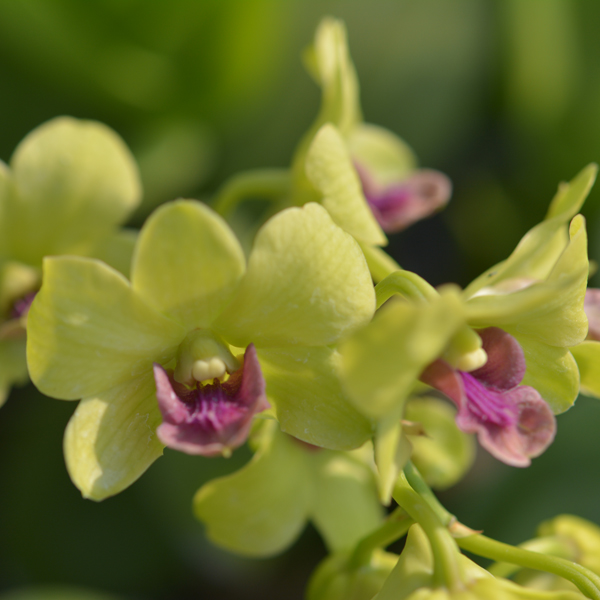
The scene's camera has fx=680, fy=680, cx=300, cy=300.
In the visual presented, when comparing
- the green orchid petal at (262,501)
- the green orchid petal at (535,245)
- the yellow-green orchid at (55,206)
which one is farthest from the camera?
the yellow-green orchid at (55,206)

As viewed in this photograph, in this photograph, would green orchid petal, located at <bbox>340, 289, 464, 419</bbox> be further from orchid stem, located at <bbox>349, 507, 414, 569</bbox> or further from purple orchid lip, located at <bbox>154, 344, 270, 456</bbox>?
orchid stem, located at <bbox>349, 507, 414, 569</bbox>

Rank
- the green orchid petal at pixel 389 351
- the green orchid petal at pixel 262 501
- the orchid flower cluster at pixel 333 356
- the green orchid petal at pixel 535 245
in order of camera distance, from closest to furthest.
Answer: the green orchid petal at pixel 389 351 → the orchid flower cluster at pixel 333 356 → the green orchid petal at pixel 535 245 → the green orchid petal at pixel 262 501

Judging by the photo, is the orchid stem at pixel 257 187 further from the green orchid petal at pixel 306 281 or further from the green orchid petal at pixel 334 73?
the green orchid petal at pixel 306 281

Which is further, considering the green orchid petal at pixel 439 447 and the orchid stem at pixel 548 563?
the green orchid petal at pixel 439 447

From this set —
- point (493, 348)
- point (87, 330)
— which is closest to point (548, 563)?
point (493, 348)

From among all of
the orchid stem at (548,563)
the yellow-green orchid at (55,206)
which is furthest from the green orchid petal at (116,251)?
the orchid stem at (548,563)

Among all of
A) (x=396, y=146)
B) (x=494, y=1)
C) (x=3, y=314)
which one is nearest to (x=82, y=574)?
(x=3, y=314)

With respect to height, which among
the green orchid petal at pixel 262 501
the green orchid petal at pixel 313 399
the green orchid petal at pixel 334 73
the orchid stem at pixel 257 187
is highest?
the green orchid petal at pixel 334 73
